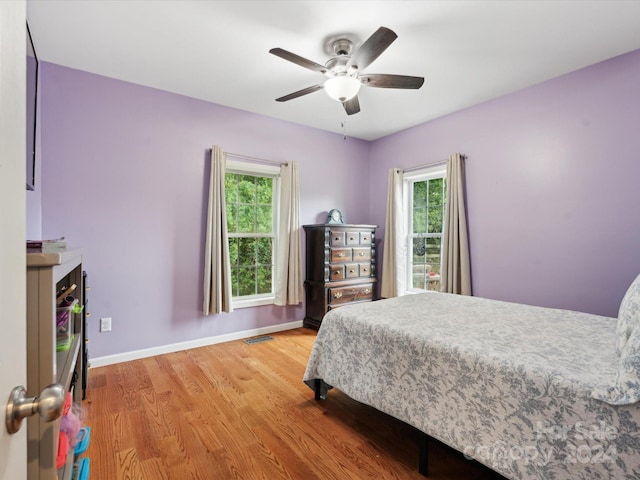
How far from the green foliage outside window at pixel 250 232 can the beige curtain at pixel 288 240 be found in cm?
18

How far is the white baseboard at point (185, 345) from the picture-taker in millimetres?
2982

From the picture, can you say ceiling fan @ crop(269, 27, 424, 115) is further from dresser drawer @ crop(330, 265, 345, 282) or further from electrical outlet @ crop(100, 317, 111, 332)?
electrical outlet @ crop(100, 317, 111, 332)

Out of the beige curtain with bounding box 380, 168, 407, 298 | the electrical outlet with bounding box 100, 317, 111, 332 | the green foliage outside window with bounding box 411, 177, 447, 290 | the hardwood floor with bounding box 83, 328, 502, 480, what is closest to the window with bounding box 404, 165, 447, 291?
the green foliage outside window with bounding box 411, 177, 447, 290

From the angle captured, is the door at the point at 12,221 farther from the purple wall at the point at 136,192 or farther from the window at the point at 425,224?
the window at the point at 425,224

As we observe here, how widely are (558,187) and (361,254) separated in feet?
7.03

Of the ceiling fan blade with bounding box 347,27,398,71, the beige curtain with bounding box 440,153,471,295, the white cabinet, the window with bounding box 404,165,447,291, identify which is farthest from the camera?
the window with bounding box 404,165,447,291

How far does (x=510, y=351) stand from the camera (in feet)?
4.94

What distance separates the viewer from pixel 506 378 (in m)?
1.37

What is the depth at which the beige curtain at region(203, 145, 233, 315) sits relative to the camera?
338 centimetres

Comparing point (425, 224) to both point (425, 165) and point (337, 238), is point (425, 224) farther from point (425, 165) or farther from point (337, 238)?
point (337, 238)

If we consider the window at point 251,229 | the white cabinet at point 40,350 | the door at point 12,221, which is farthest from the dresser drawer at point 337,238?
the door at point 12,221

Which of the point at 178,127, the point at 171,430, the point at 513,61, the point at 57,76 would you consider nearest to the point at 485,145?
the point at 513,61

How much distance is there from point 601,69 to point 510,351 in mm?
2610

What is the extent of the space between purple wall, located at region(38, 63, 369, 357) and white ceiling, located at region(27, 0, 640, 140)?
9.6 inches
